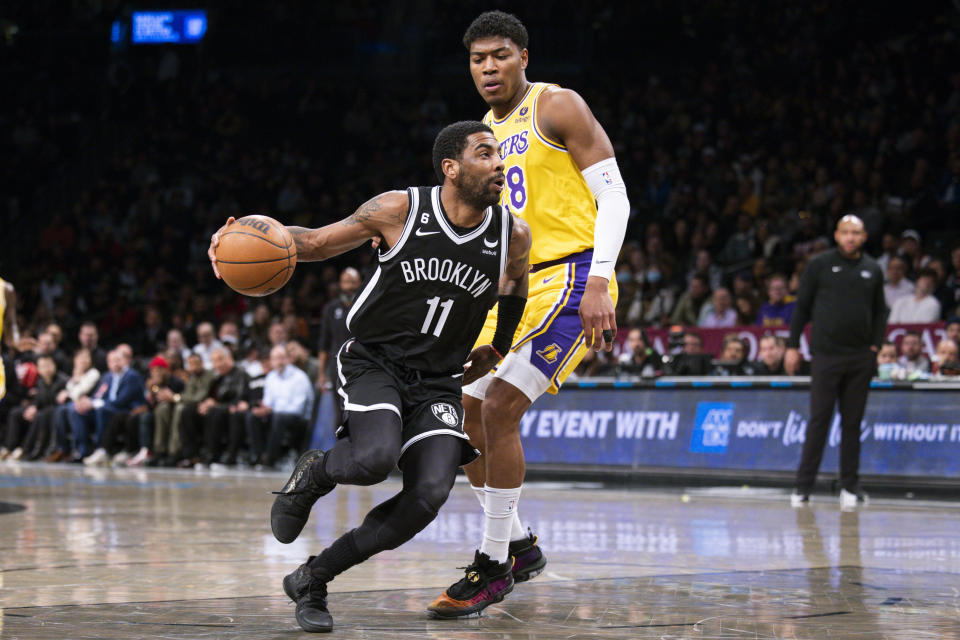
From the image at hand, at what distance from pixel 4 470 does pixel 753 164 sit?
11231 mm

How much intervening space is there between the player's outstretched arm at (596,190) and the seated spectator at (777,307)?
885 cm

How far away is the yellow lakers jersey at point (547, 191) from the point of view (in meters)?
5.65

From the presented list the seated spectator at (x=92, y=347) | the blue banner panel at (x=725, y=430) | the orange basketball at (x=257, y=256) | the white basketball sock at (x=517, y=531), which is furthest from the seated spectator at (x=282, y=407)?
the orange basketball at (x=257, y=256)

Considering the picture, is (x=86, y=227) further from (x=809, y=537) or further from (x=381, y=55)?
(x=809, y=537)

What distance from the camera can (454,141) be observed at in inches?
199

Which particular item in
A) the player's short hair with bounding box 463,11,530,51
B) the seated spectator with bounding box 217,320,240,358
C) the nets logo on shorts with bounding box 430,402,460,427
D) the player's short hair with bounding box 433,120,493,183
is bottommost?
the seated spectator with bounding box 217,320,240,358

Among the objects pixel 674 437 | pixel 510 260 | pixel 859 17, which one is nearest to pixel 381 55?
pixel 859 17

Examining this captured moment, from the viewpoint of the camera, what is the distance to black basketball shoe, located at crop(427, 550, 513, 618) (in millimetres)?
4930

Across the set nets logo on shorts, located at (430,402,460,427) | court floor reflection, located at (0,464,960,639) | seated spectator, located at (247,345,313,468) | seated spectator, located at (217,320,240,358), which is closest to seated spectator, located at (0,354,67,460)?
seated spectator, located at (217,320,240,358)

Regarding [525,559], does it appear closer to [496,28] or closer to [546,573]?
[546,573]

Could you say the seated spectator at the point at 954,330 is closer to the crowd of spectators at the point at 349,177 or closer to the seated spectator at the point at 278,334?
the crowd of spectators at the point at 349,177

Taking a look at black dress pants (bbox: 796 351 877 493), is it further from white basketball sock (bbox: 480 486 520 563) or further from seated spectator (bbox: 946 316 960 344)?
white basketball sock (bbox: 480 486 520 563)

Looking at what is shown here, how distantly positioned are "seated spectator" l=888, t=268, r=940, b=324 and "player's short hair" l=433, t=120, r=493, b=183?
933 cm

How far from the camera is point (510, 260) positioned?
206 inches
